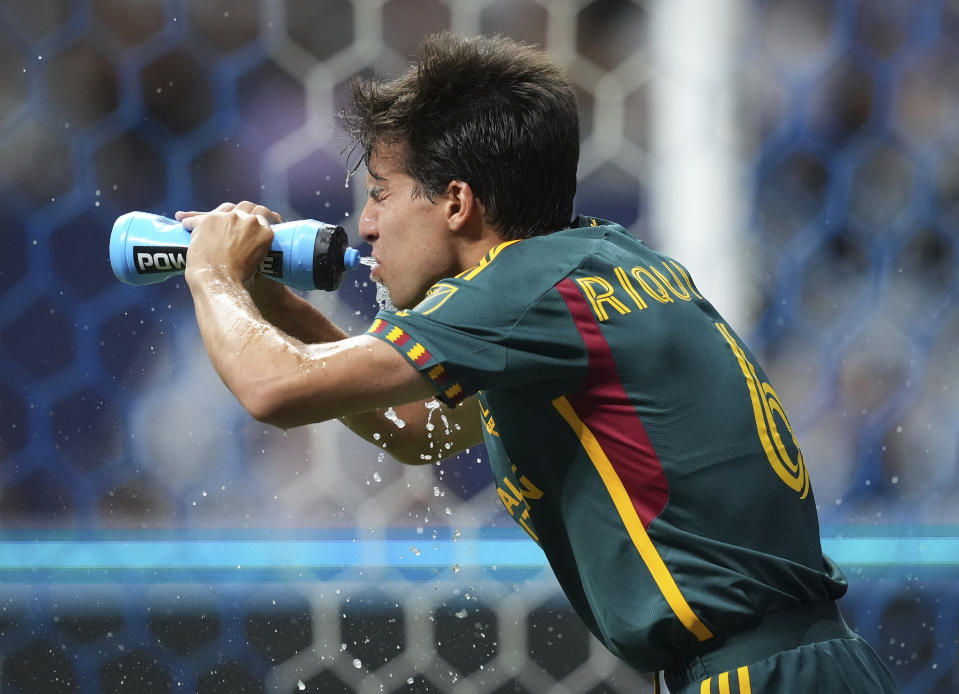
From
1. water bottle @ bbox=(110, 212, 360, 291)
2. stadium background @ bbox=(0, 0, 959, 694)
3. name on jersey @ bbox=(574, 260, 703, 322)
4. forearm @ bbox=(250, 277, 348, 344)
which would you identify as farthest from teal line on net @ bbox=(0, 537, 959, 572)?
name on jersey @ bbox=(574, 260, 703, 322)

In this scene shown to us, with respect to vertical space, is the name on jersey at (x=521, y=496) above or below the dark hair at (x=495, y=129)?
below

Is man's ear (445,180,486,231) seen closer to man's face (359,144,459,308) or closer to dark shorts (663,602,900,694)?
man's face (359,144,459,308)

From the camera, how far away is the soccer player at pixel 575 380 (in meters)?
0.61

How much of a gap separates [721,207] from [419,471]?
51 cm

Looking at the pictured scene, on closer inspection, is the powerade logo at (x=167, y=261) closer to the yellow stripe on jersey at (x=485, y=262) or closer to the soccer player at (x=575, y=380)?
the soccer player at (x=575, y=380)

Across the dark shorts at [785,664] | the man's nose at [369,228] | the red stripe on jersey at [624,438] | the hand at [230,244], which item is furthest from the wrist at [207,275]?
the dark shorts at [785,664]

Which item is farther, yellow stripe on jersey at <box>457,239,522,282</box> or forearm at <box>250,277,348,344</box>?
forearm at <box>250,277,348,344</box>

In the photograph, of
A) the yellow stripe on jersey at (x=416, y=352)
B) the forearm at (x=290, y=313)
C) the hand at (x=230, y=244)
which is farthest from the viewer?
the forearm at (x=290, y=313)

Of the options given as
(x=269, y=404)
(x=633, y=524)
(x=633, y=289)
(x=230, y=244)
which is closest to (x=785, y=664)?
(x=633, y=524)

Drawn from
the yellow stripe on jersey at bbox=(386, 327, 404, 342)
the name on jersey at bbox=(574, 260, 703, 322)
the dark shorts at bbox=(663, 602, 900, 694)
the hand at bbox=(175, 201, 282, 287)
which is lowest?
the dark shorts at bbox=(663, 602, 900, 694)

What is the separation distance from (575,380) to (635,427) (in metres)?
0.05

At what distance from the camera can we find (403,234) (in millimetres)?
731

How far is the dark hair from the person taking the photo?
710 millimetres

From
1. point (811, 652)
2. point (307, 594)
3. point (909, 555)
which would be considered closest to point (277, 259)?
point (811, 652)
